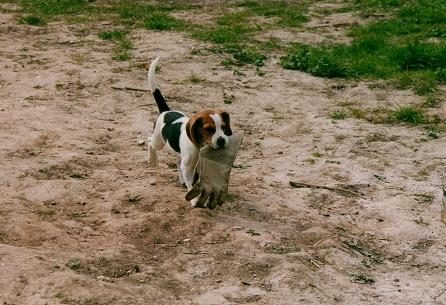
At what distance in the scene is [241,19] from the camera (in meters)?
13.0

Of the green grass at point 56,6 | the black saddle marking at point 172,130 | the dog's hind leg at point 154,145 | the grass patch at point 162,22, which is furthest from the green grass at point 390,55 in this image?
the green grass at point 56,6

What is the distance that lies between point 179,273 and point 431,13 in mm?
9244

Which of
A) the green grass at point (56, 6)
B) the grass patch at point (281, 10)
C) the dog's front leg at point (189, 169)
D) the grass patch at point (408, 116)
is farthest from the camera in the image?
the green grass at point (56, 6)

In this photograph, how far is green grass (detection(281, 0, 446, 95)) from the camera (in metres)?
9.94

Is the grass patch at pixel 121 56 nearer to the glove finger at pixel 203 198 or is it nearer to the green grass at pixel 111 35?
the green grass at pixel 111 35

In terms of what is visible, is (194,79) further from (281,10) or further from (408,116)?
(281,10)

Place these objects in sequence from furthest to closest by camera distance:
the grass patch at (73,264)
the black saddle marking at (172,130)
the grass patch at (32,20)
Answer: the grass patch at (32,20) < the black saddle marking at (172,130) < the grass patch at (73,264)

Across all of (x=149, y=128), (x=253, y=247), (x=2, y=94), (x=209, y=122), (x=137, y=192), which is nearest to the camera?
(x=253, y=247)

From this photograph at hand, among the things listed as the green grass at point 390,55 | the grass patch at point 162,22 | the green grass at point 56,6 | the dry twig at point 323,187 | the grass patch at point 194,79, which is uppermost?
the green grass at point 56,6

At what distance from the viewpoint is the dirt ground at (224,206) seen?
4758 mm

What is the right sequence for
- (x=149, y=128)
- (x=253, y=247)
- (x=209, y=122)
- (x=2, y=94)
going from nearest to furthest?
1. (x=253, y=247)
2. (x=209, y=122)
3. (x=149, y=128)
4. (x=2, y=94)

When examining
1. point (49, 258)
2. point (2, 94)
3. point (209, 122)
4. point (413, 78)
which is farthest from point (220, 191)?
point (413, 78)

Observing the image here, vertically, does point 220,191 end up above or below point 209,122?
below

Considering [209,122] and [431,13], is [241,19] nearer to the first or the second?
[431,13]
